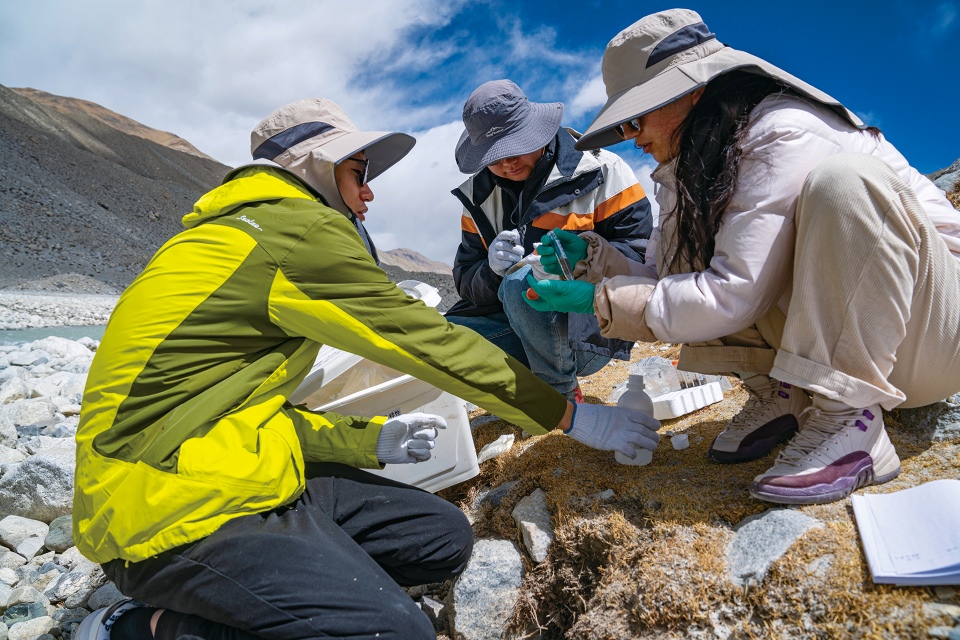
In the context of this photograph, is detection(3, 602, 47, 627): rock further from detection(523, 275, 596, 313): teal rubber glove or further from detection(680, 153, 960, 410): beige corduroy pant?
detection(680, 153, 960, 410): beige corduroy pant

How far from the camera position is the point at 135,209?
112ft

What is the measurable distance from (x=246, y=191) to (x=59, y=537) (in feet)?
6.83

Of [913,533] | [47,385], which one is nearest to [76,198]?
[47,385]

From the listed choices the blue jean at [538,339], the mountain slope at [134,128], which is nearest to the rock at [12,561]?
the blue jean at [538,339]

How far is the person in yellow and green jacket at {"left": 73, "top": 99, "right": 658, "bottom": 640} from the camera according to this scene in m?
1.56

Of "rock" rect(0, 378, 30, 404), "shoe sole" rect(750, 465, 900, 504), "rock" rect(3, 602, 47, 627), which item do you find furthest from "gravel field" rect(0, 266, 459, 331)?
"shoe sole" rect(750, 465, 900, 504)

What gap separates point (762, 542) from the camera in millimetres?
1592

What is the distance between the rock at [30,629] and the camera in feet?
7.41

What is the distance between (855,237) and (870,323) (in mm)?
220

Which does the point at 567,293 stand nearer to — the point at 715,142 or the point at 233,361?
the point at 715,142

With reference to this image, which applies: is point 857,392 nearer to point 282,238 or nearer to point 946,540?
point 946,540

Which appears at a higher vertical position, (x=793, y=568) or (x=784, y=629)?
(x=793, y=568)

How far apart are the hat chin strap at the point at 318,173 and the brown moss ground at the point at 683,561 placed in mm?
1304

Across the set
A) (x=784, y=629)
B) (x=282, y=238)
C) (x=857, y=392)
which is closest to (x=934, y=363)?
(x=857, y=392)
